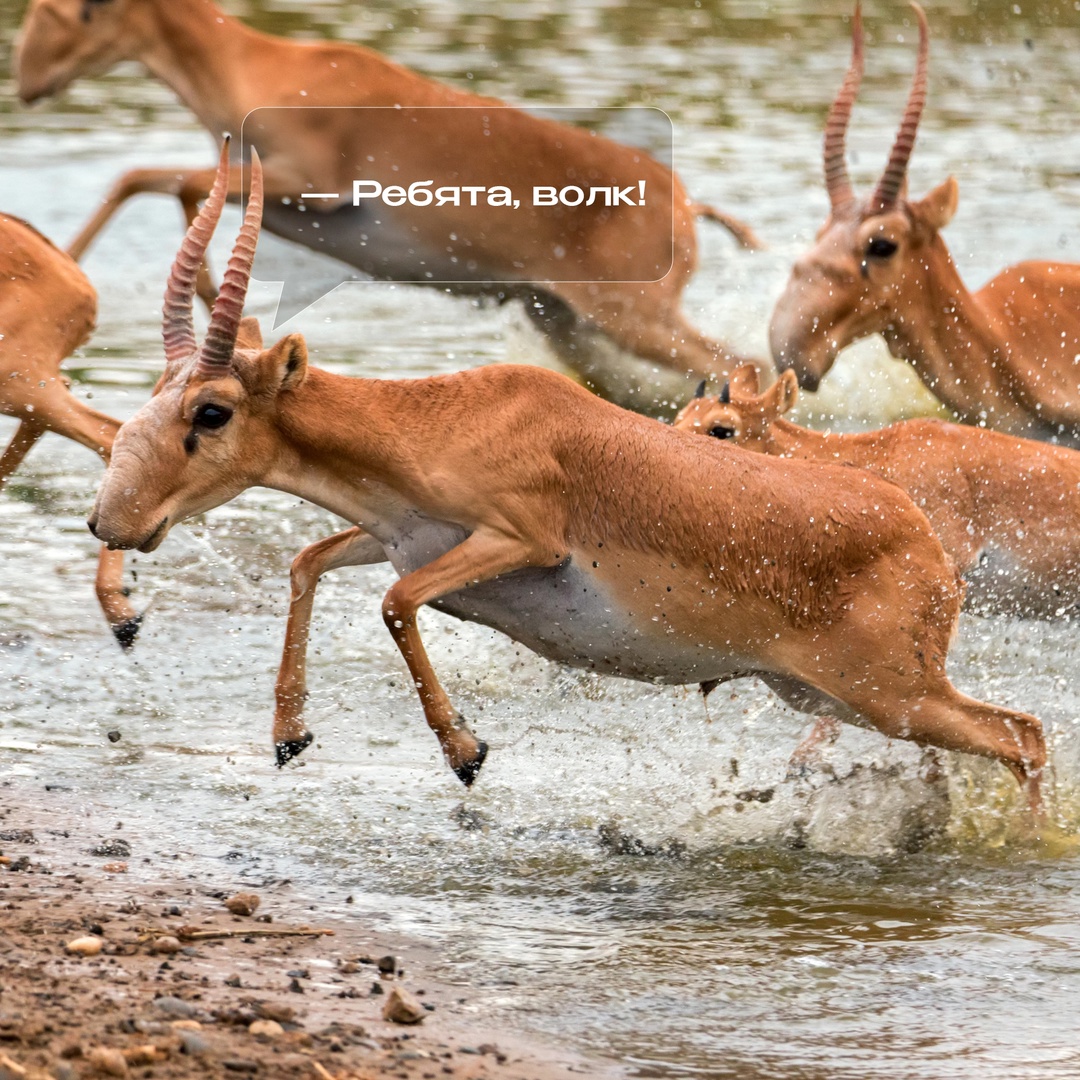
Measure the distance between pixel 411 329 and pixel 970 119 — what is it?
8.81 m

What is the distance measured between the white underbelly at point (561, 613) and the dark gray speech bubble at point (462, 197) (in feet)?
17.8

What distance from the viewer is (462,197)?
12.2 metres

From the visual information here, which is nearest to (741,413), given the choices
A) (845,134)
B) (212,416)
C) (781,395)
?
(781,395)

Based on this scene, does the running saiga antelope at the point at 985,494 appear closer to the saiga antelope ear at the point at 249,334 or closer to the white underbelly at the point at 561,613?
the white underbelly at the point at 561,613

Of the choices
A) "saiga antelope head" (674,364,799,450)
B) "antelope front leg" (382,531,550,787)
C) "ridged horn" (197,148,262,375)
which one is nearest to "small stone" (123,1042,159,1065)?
"antelope front leg" (382,531,550,787)

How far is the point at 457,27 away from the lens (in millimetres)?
24656

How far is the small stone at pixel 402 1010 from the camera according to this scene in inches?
207

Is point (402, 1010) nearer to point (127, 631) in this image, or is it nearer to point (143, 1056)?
point (143, 1056)

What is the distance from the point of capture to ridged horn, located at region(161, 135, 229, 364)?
624 cm

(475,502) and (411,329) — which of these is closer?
(475,502)

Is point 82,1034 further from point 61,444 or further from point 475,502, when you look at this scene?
point 61,444

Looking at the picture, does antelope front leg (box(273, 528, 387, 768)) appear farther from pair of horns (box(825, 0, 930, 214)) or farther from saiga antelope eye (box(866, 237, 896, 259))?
pair of horns (box(825, 0, 930, 214))

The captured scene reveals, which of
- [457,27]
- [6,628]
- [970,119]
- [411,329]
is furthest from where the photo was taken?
[457,27]

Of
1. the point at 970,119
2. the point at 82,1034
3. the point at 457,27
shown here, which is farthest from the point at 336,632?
the point at 457,27
